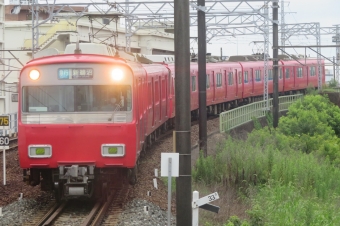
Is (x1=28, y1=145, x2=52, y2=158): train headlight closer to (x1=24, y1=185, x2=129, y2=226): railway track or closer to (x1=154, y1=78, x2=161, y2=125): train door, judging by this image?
(x1=24, y1=185, x2=129, y2=226): railway track

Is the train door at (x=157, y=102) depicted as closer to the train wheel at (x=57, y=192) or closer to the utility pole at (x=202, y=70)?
the utility pole at (x=202, y=70)

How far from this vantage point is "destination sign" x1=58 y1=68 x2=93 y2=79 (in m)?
12.7

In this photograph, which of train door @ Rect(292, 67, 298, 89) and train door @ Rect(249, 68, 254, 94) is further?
train door @ Rect(292, 67, 298, 89)

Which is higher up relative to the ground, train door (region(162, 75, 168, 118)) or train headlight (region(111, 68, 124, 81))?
train headlight (region(111, 68, 124, 81))

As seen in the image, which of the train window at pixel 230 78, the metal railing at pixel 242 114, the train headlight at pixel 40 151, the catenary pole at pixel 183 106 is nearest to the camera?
the catenary pole at pixel 183 106

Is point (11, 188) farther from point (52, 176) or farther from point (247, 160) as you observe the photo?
point (247, 160)

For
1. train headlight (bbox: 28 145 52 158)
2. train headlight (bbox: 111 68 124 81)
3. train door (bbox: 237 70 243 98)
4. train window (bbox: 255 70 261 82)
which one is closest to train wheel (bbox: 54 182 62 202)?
train headlight (bbox: 28 145 52 158)

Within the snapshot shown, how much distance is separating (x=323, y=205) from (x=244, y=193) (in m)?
2.15

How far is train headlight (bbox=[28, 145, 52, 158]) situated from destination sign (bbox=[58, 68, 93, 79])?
1269 mm

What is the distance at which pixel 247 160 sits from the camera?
53.2 feet

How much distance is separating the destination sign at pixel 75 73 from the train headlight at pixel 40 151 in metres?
1.27

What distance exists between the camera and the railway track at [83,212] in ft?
37.8

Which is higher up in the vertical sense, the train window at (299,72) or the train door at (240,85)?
the train window at (299,72)

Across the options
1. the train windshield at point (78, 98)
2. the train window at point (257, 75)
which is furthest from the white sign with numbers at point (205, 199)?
the train window at point (257, 75)
